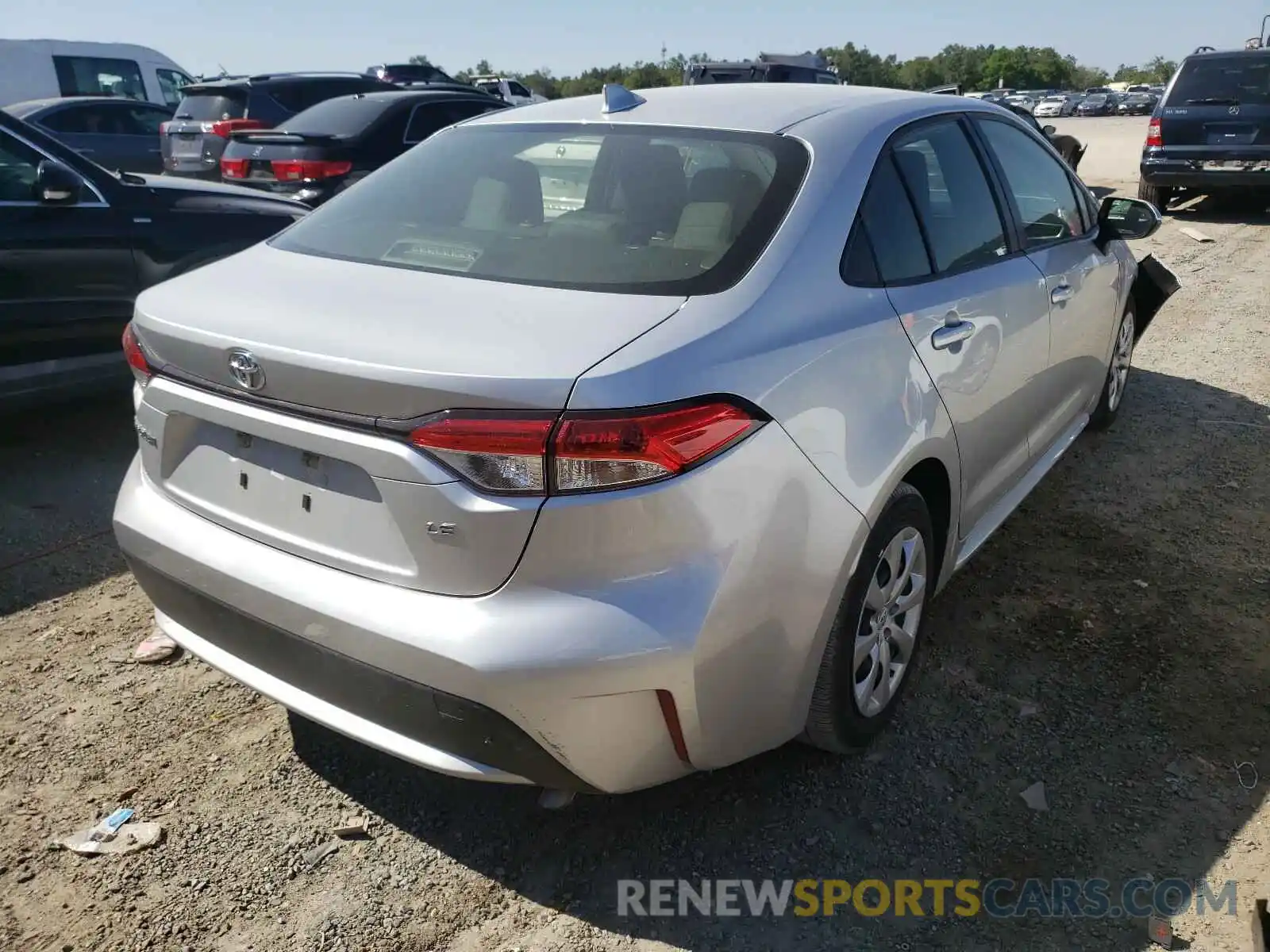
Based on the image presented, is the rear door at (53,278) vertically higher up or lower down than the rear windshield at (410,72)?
higher up

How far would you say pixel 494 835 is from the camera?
2500mm

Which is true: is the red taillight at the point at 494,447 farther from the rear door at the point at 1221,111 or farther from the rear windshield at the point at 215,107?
the rear door at the point at 1221,111

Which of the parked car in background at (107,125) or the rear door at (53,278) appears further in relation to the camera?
the parked car in background at (107,125)

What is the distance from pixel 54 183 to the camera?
4.64m

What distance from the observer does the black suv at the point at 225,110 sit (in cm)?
1054

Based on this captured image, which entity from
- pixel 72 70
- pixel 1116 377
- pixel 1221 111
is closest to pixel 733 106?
pixel 1116 377

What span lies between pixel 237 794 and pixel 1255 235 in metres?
11.9

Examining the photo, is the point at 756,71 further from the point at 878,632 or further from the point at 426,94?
the point at 878,632

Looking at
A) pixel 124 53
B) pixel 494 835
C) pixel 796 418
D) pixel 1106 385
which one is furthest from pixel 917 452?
pixel 124 53

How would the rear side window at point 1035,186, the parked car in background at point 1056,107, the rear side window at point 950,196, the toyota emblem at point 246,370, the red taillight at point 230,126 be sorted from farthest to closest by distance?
the parked car in background at point 1056,107 → the red taillight at point 230,126 → the rear side window at point 1035,186 → the rear side window at point 950,196 → the toyota emblem at point 246,370

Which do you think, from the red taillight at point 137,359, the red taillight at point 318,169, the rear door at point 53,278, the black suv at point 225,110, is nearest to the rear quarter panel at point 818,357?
the red taillight at point 137,359

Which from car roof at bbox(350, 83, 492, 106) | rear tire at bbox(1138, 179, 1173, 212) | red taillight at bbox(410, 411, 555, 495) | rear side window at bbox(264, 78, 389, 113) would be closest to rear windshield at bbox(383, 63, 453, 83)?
rear side window at bbox(264, 78, 389, 113)

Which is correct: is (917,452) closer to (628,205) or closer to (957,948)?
(628,205)

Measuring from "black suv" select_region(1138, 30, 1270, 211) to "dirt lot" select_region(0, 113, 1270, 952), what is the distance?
940 centimetres
